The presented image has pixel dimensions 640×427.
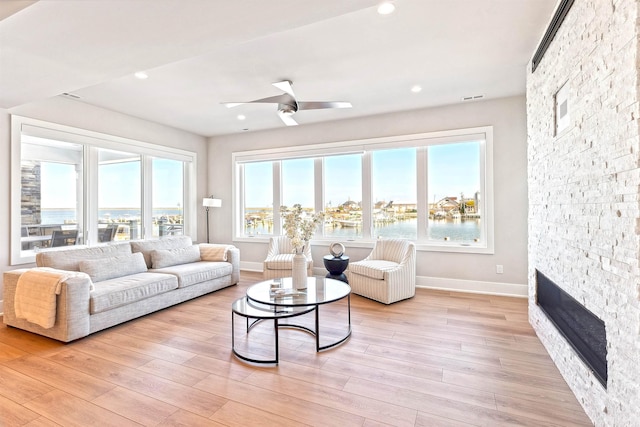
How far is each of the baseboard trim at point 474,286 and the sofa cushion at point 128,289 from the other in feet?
12.1

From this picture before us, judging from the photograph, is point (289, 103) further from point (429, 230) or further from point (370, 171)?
point (429, 230)

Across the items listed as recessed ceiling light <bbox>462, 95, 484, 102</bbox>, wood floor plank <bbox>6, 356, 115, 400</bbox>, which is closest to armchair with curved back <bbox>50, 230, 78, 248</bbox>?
wood floor plank <bbox>6, 356, 115, 400</bbox>

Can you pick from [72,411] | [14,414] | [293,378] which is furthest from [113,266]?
[293,378]

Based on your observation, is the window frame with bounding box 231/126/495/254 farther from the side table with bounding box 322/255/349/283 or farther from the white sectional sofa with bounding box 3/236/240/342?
the white sectional sofa with bounding box 3/236/240/342

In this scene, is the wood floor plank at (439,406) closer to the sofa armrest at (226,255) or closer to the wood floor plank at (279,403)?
the wood floor plank at (279,403)

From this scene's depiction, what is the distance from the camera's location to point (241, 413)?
1.92m

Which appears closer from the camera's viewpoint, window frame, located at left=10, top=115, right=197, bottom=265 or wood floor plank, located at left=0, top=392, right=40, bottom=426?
wood floor plank, located at left=0, top=392, right=40, bottom=426

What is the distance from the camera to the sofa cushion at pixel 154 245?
4.45 meters

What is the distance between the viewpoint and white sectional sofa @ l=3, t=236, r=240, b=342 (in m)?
2.96

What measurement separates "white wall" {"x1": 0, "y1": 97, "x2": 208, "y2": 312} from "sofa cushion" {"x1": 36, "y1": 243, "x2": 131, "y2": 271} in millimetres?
738

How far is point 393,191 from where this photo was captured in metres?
5.17

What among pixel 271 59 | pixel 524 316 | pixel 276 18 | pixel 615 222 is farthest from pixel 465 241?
pixel 276 18

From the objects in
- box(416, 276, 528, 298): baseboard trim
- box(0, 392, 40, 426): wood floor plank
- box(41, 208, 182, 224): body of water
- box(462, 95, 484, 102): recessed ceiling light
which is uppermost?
box(462, 95, 484, 102): recessed ceiling light

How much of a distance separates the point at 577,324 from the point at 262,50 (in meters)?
3.46
